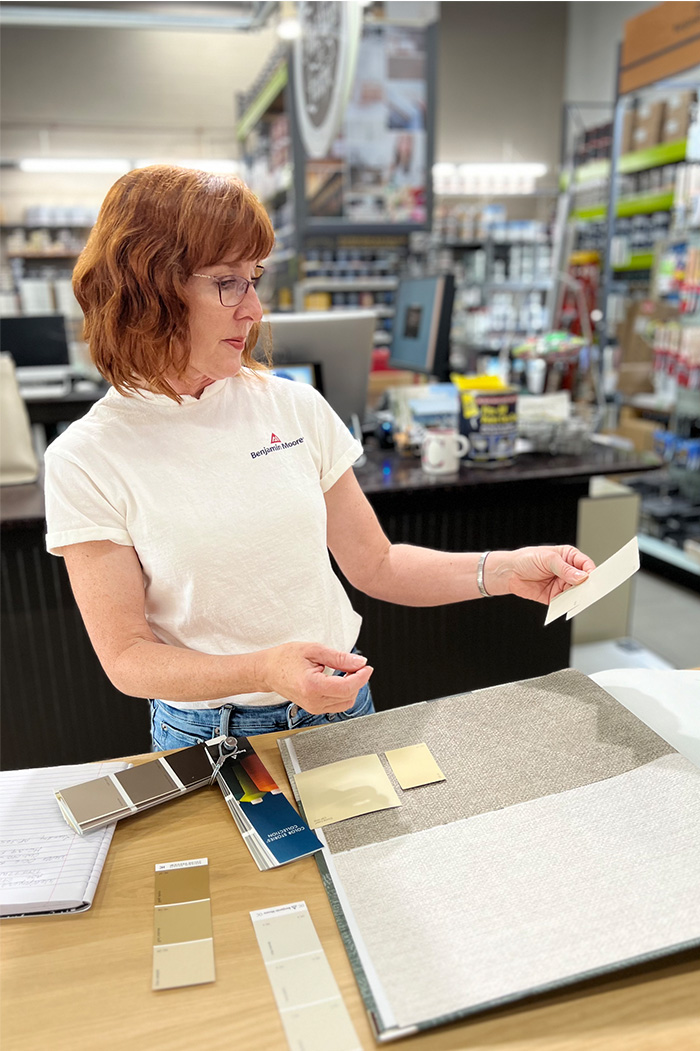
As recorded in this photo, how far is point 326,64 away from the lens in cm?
299

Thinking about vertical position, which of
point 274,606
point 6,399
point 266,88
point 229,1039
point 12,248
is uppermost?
point 266,88

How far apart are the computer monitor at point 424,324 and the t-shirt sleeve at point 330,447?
1751mm

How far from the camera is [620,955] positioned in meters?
0.71

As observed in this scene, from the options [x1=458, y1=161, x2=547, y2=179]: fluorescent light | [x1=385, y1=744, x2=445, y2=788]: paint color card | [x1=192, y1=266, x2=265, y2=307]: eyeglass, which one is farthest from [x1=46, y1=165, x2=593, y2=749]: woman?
[x1=458, y1=161, x2=547, y2=179]: fluorescent light

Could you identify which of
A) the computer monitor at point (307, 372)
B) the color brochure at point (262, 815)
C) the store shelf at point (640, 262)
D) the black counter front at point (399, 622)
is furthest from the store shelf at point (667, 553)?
the color brochure at point (262, 815)

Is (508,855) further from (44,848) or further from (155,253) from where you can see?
(155,253)

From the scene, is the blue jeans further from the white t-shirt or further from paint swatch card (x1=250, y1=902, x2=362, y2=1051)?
paint swatch card (x1=250, y1=902, x2=362, y2=1051)

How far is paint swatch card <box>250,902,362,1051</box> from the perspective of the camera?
2.21ft

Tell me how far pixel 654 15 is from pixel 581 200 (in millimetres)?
3429

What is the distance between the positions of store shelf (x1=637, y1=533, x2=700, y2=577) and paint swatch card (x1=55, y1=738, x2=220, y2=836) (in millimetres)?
3580

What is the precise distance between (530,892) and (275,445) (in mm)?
719

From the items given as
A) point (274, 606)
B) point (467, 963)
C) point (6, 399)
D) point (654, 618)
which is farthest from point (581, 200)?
point (467, 963)

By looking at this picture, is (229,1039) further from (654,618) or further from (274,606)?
(654,618)

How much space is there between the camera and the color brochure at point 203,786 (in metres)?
0.90
